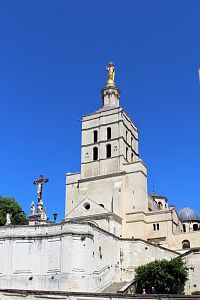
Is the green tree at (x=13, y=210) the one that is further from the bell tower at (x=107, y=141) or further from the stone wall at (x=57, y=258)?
the stone wall at (x=57, y=258)

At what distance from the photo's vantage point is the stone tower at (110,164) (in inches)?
2414

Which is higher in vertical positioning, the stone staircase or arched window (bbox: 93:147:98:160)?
arched window (bbox: 93:147:98:160)

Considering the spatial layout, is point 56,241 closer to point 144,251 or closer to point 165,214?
point 144,251

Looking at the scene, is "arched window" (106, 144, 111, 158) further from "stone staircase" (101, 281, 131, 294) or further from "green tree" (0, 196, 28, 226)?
"stone staircase" (101, 281, 131, 294)

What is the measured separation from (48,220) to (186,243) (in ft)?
63.0

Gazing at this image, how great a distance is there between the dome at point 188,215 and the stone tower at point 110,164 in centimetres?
1493

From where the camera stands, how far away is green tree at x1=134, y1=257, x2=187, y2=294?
40719mm

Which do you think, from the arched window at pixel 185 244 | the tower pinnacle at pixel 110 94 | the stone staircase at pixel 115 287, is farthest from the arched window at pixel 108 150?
the stone staircase at pixel 115 287

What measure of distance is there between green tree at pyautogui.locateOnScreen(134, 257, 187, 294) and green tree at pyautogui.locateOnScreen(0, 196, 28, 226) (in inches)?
1033

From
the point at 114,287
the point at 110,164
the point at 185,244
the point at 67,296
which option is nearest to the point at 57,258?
the point at 114,287

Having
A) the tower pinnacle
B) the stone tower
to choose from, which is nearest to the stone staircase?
the stone tower

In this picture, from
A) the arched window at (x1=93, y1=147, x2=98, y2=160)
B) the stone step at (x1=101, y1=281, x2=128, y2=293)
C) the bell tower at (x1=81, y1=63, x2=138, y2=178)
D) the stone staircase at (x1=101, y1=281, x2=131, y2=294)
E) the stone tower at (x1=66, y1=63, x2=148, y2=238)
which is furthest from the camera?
the arched window at (x1=93, y1=147, x2=98, y2=160)

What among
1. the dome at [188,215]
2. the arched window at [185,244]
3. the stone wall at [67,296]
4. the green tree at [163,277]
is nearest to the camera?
the stone wall at [67,296]

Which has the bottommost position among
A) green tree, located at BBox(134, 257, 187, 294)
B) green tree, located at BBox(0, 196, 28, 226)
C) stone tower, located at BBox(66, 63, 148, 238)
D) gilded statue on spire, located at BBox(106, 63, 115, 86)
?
green tree, located at BBox(134, 257, 187, 294)
